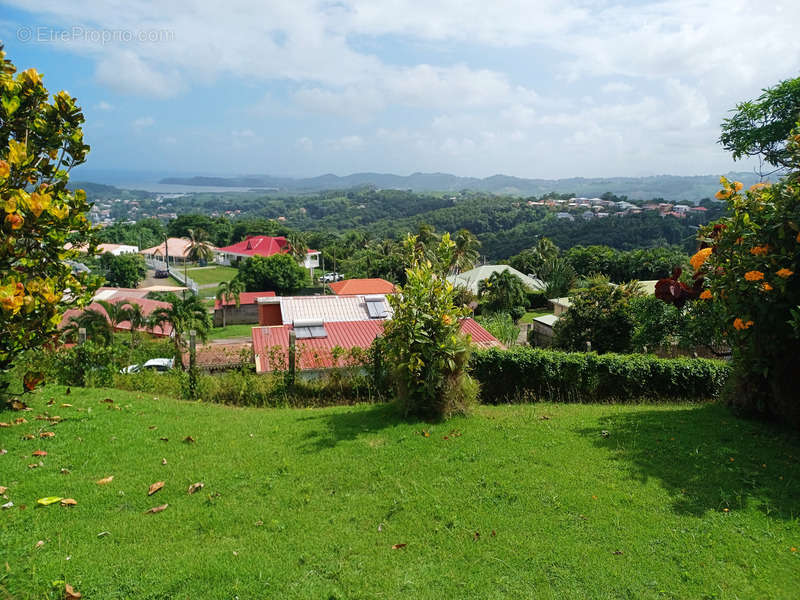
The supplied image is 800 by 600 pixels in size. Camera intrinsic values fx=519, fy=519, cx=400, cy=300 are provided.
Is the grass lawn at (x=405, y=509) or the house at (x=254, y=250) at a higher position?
the grass lawn at (x=405, y=509)

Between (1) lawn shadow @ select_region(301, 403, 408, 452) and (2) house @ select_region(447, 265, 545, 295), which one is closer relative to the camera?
(1) lawn shadow @ select_region(301, 403, 408, 452)

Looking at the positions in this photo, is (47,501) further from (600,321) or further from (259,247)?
(259,247)

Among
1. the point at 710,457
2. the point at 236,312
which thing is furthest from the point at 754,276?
the point at 236,312

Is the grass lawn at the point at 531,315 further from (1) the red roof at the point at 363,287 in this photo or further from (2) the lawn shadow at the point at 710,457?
(2) the lawn shadow at the point at 710,457

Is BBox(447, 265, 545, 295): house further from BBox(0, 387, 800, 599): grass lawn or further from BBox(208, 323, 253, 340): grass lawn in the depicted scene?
BBox(0, 387, 800, 599): grass lawn

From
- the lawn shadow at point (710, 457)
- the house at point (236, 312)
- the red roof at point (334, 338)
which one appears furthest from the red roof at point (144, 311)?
the lawn shadow at point (710, 457)

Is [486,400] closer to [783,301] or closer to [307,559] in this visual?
[783,301]

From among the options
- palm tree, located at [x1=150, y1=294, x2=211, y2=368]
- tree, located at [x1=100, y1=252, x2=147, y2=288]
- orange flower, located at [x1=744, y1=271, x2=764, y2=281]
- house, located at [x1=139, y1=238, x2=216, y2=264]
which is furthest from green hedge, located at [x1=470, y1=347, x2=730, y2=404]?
house, located at [x1=139, y1=238, x2=216, y2=264]
